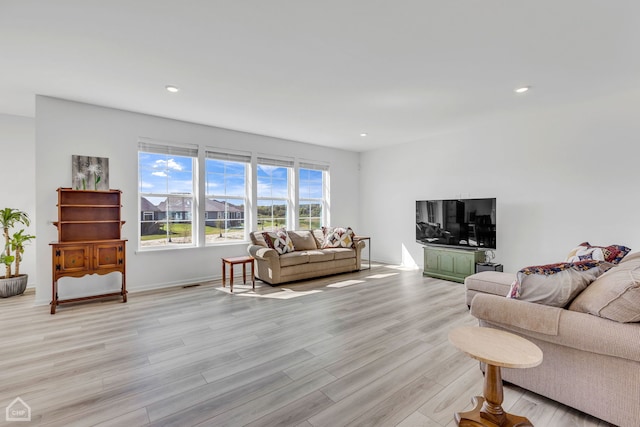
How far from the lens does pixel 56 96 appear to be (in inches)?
154

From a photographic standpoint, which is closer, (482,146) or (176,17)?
(176,17)

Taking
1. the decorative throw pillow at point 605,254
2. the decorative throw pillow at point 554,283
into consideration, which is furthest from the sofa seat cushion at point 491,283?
the decorative throw pillow at point 554,283

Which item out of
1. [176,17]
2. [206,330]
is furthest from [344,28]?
[206,330]

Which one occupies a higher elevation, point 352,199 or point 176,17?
point 176,17

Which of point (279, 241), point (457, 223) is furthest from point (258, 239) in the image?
point (457, 223)

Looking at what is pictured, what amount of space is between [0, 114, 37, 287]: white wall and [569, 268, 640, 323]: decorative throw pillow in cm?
670

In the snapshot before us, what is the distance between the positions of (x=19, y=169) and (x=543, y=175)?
27.2 feet

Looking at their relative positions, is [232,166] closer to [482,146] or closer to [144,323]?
[144,323]

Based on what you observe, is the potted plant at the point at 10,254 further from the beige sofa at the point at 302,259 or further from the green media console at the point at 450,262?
the green media console at the point at 450,262

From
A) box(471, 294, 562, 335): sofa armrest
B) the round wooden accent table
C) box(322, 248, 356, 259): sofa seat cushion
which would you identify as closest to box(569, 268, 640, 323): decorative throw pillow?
box(471, 294, 562, 335): sofa armrest

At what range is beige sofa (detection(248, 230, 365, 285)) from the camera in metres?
4.85

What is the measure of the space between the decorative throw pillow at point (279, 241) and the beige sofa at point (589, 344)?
11.6 feet

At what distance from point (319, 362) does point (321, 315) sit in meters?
1.06

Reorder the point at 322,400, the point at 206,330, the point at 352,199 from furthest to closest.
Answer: the point at 352,199
the point at 206,330
the point at 322,400
